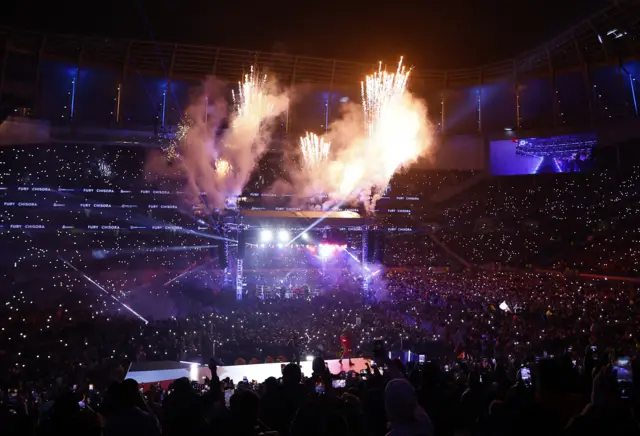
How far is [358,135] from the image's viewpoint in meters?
30.9

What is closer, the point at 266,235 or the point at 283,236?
the point at 266,235

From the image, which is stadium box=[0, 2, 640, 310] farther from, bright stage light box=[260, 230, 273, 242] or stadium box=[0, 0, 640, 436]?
bright stage light box=[260, 230, 273, 242]

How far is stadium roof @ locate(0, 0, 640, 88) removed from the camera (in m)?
26.4

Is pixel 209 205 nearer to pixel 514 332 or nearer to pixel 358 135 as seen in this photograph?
pixel 358 135

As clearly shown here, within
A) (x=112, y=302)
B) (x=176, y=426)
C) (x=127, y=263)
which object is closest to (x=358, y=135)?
(x=127, y=263)

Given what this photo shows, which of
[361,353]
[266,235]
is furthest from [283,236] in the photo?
[361,353]

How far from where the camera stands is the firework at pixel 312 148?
31.3 meters

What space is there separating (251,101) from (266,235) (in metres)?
13.0

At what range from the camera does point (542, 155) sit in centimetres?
3112

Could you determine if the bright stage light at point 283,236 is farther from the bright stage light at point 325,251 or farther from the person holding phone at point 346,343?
the person holding phone at point 346,343

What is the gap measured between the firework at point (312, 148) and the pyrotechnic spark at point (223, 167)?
5085 mm

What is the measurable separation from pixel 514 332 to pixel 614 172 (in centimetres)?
1881

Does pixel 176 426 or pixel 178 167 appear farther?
pixel 178 167

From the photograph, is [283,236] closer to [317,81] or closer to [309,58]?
[309,58]
